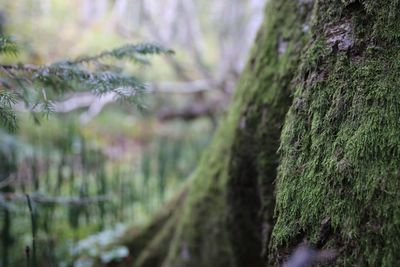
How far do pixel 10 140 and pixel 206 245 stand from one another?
2072 mm

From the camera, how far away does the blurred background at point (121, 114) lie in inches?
128

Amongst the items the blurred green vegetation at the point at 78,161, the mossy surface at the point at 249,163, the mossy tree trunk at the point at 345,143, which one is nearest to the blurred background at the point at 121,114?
the blurred green vegetation at the point at 78,161

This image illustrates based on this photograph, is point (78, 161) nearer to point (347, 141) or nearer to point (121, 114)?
point (347, 141)

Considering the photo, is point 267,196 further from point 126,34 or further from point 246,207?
point 126,34

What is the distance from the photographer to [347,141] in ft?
2.88

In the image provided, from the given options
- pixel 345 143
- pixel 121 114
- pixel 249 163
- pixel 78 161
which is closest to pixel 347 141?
pixel 345 143

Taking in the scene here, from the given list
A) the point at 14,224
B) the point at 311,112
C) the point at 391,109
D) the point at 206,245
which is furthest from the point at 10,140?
the point at 391,109

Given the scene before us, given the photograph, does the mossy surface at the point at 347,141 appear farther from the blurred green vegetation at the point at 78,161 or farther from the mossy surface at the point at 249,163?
the blurred green vegetation at the point at 78,161

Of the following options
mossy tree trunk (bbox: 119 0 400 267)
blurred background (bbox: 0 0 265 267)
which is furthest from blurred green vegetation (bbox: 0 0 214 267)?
mossy tree trunk (bbox: 119 0 400 267)

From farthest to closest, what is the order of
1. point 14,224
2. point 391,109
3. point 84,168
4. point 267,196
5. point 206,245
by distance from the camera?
point 14,224 < point 84,168 < point 206,245 < point 267,196 < point 391,109

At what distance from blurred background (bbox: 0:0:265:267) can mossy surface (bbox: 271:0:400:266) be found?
5.72ft

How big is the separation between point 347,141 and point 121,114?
291 inches

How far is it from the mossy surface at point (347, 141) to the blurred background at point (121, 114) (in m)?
1.74

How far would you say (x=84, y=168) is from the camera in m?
2.79
